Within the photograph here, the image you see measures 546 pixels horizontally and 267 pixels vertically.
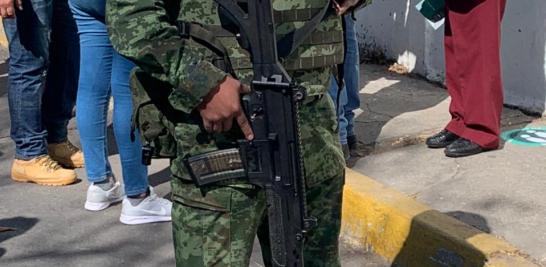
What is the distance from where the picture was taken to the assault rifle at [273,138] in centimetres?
232

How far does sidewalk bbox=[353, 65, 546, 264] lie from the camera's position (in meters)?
3.96

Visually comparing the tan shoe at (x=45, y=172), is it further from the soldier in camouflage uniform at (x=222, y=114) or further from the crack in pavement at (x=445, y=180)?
the soldier in camouflage uniform at (x=222, y=114)

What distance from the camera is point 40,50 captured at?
15.9 feet

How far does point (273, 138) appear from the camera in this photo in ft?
7.79

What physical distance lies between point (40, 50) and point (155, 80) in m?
2.51

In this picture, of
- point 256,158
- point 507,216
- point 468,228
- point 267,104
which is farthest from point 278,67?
point 507,216

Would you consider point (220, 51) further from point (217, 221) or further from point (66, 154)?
point (66, 154)

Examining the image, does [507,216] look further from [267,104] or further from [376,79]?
[376,79]

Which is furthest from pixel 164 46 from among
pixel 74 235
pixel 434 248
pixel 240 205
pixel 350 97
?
pixel 350 97

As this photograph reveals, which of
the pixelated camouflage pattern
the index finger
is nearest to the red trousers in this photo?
the pixelated camouflage pattern

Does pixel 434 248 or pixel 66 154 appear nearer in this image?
pixel 434 248

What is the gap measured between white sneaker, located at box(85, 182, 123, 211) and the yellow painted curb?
3.83 feet

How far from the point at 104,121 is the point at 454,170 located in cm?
173

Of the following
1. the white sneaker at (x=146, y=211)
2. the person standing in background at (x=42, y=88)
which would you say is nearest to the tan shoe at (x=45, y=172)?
the person standing in background at (x=42, y=88)
